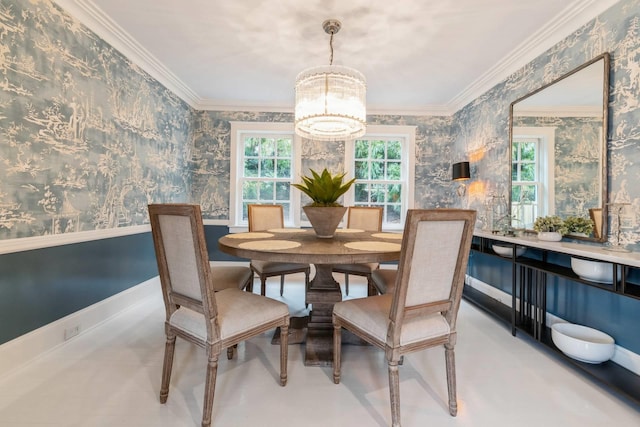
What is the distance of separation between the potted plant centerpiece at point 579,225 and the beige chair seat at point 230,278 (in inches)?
97.8

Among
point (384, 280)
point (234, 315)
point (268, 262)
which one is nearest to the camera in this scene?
point (234, 315)

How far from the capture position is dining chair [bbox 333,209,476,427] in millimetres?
1180

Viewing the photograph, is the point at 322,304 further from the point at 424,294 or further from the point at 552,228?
→ the point at 552,228

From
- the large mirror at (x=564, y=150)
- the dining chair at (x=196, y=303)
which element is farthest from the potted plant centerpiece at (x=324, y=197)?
the large mirror at (x=564, y=150)

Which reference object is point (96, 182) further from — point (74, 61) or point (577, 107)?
point (577, 107)

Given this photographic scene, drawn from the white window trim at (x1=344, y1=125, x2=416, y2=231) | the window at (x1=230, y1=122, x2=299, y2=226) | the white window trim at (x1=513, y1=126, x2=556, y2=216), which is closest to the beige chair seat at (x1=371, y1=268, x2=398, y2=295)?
the white window trim at (x1=513, y1=126, x2=556, y2=216)

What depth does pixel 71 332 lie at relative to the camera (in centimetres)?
200

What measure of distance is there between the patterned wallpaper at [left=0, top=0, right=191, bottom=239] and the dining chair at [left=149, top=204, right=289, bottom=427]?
111 cm

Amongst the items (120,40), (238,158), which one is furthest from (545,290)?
(120,40)

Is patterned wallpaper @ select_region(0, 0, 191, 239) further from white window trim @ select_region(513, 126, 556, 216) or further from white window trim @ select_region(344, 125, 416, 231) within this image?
white window trim @ select_region(513, 126, 556, 216)

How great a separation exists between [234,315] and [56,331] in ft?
4.99

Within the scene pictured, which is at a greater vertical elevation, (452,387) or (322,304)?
(322,304)

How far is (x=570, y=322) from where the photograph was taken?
209cm

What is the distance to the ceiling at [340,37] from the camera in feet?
6.82
